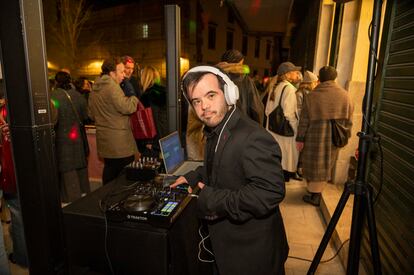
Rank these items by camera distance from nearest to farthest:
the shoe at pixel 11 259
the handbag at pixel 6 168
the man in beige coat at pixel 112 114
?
the handbag at pixel 6 168 < the shoe at pixel 11 259 < the man in beige coat at pixel 112 114

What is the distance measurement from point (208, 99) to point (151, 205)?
715 millimetres

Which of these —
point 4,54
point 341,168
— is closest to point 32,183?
point 4,54

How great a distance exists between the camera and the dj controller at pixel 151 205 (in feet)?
5.03

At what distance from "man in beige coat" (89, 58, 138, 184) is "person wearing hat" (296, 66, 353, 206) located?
7.02 ft

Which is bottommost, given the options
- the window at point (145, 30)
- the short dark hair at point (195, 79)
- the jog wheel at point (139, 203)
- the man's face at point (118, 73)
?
the jog wheel at point (139, 203)

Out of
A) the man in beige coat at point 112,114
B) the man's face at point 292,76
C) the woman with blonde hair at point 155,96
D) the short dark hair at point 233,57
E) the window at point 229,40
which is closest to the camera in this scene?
the short dark hair at point 233,57

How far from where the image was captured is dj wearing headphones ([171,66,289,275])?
123 centimetres

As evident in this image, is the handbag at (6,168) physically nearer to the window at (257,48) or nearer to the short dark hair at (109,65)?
the short dark hair at (109,65)

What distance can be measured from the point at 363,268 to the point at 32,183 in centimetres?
251

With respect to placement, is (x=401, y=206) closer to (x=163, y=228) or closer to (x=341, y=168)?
(x=163, y=228)

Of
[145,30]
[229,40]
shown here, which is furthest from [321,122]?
[229,40]

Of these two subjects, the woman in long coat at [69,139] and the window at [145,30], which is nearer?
the woman in long coat at [69,139]

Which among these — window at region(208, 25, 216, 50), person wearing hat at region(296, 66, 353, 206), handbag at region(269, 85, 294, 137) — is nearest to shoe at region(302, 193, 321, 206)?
person wearing hat at region(296, 66, 353, 206)

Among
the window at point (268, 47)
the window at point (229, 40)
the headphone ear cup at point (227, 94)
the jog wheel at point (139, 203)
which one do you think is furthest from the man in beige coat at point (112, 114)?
the window at point (268, 47)
